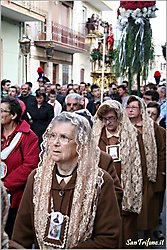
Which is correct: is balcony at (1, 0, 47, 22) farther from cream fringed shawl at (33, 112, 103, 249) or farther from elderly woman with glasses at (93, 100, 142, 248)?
cream fringed shawl at (33, 112, 103, 249)

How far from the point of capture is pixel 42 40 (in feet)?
76.1

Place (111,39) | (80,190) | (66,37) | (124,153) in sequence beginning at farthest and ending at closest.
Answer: (66,37) < (111,39) < (124,153) < (80,190)

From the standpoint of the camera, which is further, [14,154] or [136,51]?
[136,51]

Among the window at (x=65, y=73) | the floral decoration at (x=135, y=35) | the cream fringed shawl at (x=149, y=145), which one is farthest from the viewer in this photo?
the window at (x=65, y=73)

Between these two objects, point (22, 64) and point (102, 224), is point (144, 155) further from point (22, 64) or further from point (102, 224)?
point (22, 64)

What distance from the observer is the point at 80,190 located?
2930mm

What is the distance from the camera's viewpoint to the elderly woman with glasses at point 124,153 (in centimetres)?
447

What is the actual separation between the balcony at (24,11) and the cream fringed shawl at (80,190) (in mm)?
15392

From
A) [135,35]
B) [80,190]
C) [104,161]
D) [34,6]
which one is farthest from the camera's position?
[34,6]

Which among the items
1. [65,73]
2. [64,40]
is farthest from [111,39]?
[65,73]

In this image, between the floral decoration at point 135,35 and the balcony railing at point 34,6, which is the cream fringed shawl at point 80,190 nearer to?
the floral decoration at point 135,35

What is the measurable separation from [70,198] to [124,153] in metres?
1.60

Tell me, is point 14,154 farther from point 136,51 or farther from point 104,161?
point 136,51

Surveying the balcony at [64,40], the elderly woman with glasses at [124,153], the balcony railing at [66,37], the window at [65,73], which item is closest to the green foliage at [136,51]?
the elderly woman with glasses at [124,153]
